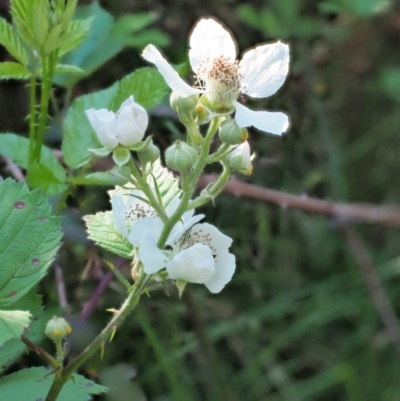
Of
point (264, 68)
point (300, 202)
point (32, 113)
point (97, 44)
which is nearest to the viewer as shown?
point (264, 68)

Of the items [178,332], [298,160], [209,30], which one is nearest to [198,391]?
[178,332]

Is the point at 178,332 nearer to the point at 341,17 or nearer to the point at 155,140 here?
the point at 155,140

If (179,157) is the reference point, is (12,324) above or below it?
below

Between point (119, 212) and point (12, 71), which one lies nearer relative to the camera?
point (119, 212)

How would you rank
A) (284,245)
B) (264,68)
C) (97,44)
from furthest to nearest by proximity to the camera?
(284,245) → (97,44) → (264,68)

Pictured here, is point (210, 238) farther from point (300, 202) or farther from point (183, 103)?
point (300, 202)

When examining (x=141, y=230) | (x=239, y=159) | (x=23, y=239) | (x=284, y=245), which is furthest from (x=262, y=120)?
(x=284, y=245)

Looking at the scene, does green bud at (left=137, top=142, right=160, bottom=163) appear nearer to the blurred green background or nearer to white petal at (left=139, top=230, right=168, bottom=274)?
white petal at (left=139, top=230, right=168, bottom=274)
